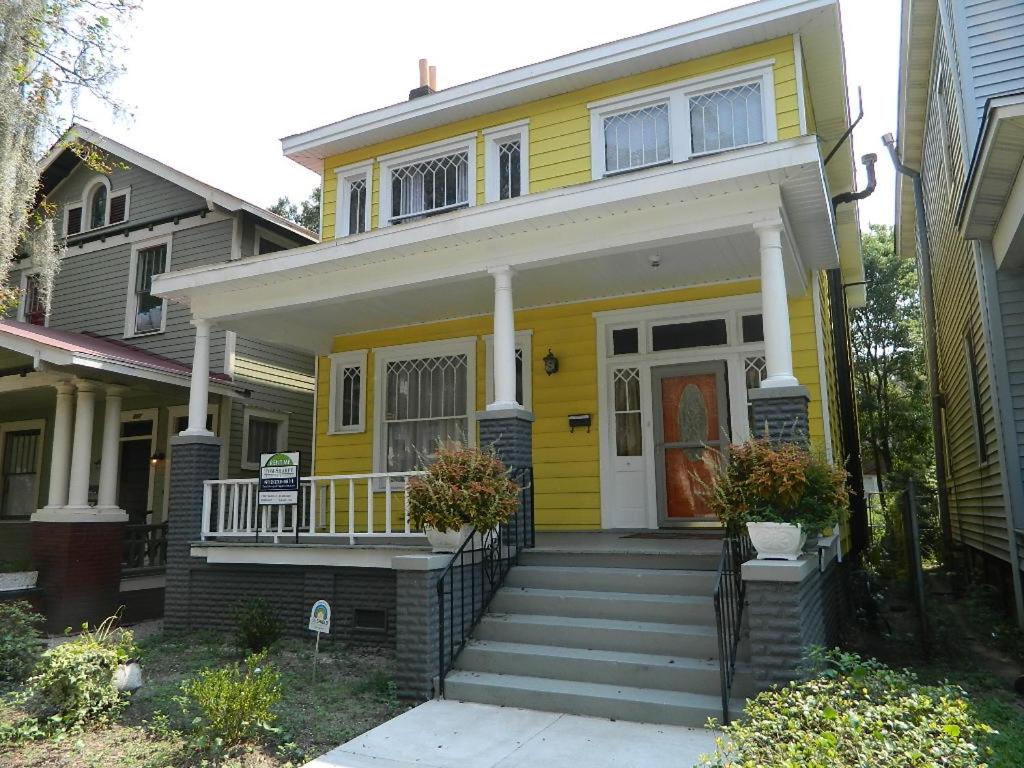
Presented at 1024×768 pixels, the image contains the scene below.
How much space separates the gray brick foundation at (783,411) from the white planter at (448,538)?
97.3 inches

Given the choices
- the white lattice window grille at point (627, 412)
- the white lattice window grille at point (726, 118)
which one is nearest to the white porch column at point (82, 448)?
the white lattice window grille at point (627, 412)

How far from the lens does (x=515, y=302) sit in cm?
948

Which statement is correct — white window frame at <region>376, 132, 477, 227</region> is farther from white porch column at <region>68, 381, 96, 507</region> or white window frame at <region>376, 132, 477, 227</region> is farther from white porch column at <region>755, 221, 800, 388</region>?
white porch column at <region>68, 381, 96, 507</region>

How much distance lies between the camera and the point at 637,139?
8969mm

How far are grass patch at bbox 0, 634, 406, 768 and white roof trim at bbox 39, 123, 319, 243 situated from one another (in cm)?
735

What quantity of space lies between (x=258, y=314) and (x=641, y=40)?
5334 mm

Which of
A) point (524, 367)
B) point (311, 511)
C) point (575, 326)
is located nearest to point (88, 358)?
point (311, 511)

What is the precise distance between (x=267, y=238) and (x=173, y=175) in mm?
1845

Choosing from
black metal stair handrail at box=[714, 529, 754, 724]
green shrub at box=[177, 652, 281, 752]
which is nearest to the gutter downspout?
black metal stair handrail at box=[714, 529, 754, 724]

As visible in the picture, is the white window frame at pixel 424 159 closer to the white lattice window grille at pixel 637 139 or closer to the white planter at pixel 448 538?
the white lattice window grille at pixel 637 139

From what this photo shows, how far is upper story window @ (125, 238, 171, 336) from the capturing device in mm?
12898

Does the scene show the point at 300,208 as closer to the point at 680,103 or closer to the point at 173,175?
the point at 173,175

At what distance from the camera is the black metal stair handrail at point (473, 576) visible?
228 inches

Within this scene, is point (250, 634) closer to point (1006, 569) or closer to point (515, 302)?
point (515, 302)
